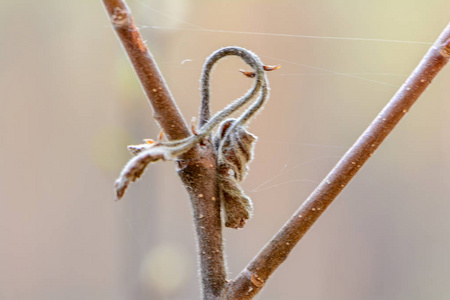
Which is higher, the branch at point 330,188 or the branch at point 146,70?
the branch at point 146,70

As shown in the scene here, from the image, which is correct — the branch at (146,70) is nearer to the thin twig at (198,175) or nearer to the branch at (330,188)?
the thin twig at (198,175)

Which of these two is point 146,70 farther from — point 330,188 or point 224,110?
point 330,188

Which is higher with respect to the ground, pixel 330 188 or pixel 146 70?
pixel 146 70

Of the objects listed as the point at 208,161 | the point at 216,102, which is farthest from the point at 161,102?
the point at 216,102

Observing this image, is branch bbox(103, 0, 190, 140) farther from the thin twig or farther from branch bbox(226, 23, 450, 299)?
branch bbox(226, 23, 450, 299)

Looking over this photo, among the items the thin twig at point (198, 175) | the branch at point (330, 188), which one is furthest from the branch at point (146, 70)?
the branch at point (330, 188)

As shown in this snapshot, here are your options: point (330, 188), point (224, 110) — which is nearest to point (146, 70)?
point (224, 110)
